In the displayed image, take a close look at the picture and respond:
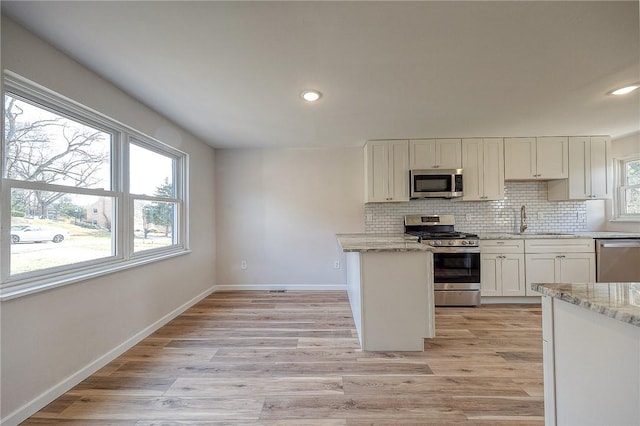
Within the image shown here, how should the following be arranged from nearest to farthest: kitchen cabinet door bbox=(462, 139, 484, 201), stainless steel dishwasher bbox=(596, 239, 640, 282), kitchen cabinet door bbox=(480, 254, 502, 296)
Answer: stainless steel dishwasher bbox=(596, 239, 640, 282), kitchen cabinet door bbox=(480, 254, 502, 296), kitchen cabinet door bbox=(462, 139, 484, 201)

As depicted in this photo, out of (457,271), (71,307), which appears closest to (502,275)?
(457,271)

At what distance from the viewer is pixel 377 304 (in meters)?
2.25

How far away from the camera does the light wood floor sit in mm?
1540

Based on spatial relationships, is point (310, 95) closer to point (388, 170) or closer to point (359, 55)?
point (359, 55)

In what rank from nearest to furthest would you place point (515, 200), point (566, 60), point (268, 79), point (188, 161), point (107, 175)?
point (566, 60)
point (268, 79)
point (107, 175)
point (188, 161)
point (515, 200)

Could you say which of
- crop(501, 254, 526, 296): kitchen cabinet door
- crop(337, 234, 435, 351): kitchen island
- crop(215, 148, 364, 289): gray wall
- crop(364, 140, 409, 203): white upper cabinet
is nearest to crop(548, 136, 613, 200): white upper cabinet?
crop(501, 254, 526, 296): kitchen cabinet door

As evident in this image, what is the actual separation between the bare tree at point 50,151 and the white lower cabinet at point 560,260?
4761mm

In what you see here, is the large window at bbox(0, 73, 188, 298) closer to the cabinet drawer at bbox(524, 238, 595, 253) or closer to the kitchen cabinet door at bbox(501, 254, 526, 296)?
the kitchen cabinet door at bbox(501, 254, 526, 296)

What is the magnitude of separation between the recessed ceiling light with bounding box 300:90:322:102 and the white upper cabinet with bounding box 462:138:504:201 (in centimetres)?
244

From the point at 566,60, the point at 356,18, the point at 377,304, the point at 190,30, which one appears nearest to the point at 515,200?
the point at 566,60

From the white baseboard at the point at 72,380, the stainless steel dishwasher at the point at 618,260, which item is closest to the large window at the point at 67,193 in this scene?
the white baseboard at the point at 72,380

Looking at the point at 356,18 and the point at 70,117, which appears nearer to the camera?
the point at 356,18

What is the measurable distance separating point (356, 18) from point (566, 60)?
5.16 feet

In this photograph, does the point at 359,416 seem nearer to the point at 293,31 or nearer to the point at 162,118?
the point at 293,31
